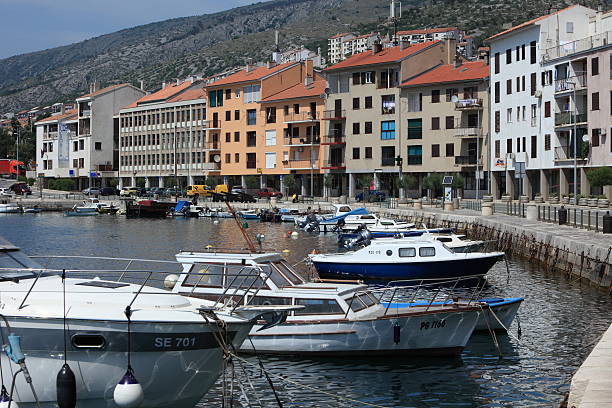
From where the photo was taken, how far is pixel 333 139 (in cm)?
10406

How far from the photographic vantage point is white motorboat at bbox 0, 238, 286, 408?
1521 centimetres

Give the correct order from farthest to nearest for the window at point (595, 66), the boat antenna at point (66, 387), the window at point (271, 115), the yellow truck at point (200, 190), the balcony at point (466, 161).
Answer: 1. the yellow truck at point (200, 190)
2. the window at point (271, 115)
3. the balcony at point (466, 161)
4. the window at point (595, 66)
5. the boat antenna at point (66, 387)

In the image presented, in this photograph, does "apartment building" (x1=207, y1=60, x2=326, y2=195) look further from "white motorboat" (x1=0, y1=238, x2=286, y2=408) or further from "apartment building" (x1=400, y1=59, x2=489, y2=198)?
"white motorboat" (x1=0, y1=238, x2=286, y2=408)

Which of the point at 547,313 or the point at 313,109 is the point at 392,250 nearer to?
the point at 547,313

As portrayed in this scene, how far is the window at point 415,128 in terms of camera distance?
9638 centimetres

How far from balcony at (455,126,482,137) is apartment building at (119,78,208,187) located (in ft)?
128

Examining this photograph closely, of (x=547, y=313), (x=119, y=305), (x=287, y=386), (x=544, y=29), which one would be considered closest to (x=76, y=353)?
(x=119, y=305)

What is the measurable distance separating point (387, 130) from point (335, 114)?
24.9 ft

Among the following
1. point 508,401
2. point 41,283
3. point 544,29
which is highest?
point 544,29

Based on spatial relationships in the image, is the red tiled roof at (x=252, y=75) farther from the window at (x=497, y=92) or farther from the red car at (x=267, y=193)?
the window at (x=497, y=92)

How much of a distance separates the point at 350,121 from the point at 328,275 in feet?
Result: 215

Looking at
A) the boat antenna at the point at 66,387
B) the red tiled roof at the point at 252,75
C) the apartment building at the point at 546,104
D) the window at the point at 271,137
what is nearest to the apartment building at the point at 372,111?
the window at the point at 271,137

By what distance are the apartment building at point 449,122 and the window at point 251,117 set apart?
24.6 m

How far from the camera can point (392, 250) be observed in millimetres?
37812
